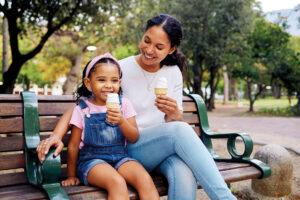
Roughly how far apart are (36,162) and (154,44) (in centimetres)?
129

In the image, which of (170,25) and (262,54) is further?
(262,54)

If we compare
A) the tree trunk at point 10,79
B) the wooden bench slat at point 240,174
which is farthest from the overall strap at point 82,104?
the tree trunk at point 10,79

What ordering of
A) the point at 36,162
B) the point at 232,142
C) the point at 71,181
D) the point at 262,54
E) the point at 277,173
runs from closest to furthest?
the point at 36,162 → the point at 71,181 → the point at 232,142 → the point at 277,173 → the point at 262,54

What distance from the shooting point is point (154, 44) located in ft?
8.74

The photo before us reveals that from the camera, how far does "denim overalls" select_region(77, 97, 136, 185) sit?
2377 millimetres

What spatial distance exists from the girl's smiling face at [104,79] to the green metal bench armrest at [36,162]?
0.52m

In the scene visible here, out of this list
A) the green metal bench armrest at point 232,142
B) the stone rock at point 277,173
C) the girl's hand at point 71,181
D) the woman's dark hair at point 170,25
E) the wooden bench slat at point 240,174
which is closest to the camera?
the girl's hand at point 71,181

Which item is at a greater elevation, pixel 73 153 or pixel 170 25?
pixel 170 25

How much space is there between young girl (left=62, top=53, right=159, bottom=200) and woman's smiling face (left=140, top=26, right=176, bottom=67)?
12.2 inches

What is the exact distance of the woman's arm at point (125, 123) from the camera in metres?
2.15

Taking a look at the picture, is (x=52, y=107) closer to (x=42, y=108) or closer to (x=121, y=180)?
(x=42, y=108)

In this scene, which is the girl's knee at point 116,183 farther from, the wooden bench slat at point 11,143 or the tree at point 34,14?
the tree at point 34,14

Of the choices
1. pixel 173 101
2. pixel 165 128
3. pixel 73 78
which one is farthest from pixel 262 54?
pixel 165 128

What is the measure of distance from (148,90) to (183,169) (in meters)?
0.89
